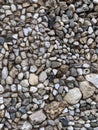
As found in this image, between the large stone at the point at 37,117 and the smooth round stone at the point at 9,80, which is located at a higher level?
the smooth round stone at the point at 9,80

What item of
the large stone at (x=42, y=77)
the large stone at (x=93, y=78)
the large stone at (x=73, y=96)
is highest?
the large stone at (x=42, y=77)

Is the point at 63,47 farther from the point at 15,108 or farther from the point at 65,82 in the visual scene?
the point at 15,108

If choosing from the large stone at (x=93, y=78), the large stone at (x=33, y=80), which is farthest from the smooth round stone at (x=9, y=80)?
the large stone at (x=93, y=78)

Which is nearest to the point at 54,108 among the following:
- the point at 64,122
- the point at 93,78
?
the point at 64,122

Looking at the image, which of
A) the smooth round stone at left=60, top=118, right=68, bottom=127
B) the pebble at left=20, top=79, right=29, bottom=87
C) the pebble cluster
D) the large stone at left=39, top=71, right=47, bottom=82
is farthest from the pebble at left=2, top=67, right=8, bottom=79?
the smooth round stone at left=60, top=118, right=68, bottom=127

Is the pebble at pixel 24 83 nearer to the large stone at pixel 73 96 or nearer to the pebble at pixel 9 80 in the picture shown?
the pebble at pixel 9 80

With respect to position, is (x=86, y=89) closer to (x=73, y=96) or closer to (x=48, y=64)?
(x=73, y=96)
